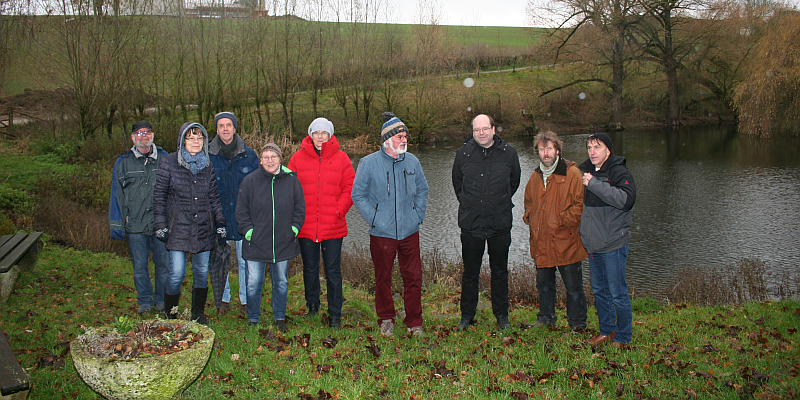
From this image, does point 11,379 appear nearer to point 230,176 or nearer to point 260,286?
point 260,286

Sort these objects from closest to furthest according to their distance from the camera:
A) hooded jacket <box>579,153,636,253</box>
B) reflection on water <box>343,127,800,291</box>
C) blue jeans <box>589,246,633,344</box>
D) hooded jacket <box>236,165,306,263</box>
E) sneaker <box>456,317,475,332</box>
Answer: hooded jacket <box>579,153,636,253</box>
blue jeans <box>589,246,633,344</box>
hooded jacket <box>236,165,306,263</box>
sneaker <box>456,317,475,332</box>
reflection on water <box>343,127,800,291</box>

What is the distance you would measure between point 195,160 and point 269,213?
91 centimetres

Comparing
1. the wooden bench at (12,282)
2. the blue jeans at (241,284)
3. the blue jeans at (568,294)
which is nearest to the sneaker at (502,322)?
Result: the blue jeans at (568,294)

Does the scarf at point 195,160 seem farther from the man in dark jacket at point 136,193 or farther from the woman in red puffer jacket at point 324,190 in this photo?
the woman in red puffer jacket at point 324,190

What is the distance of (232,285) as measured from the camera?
7.77 meters

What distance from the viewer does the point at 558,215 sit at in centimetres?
528

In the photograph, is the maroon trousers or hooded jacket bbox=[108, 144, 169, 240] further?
hooded jacket bbox=[108, 144, 169, 240]

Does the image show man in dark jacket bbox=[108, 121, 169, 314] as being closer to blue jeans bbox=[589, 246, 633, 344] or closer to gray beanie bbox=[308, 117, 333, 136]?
gray beanie bbox=[308, 117, 333, 136]

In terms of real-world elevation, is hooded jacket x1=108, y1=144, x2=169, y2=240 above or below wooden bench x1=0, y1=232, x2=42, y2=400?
above

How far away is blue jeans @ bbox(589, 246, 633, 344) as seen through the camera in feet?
16.1

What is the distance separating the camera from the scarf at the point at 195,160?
5238 mm

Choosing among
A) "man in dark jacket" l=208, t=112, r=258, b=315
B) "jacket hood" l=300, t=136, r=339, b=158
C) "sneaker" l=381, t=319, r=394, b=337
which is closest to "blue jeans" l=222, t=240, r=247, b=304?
"man in dark jacket" l=208, t=112, r=258, b=315

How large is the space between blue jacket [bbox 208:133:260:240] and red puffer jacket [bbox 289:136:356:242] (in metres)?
0.73

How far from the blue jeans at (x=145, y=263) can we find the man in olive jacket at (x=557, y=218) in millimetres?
4036
